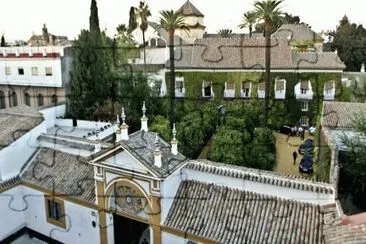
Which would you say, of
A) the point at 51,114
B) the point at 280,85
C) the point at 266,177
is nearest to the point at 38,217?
the point at 51,114

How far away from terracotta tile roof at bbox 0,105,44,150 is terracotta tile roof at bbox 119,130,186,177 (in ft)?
12.6

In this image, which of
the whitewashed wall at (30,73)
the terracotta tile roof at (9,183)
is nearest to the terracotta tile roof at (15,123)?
the terracotta tile roof at (9,183)

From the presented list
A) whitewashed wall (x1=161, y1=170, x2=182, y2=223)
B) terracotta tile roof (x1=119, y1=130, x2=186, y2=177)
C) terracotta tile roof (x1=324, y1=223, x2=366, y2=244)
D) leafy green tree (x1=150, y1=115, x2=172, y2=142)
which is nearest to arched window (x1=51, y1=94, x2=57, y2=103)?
leafy green tree (x1=150, y1=115, x2=172, y2=142)

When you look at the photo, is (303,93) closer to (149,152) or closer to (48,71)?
(48,71)

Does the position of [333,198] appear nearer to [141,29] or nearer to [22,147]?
[22,147]

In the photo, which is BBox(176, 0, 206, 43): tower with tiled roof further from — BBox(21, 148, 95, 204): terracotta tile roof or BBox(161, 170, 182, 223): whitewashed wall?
BBox(161, 170, 182, 223): whitewashed wall

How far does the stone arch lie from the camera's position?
7.90 metres

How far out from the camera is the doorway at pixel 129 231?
28.9 ft

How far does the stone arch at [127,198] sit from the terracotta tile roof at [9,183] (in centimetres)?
306

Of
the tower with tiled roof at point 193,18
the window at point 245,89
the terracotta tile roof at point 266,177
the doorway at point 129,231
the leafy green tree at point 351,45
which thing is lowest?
the doorway at point 129,231

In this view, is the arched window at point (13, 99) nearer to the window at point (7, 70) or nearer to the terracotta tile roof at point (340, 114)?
the window at point (7, 70)

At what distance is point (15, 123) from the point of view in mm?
10562

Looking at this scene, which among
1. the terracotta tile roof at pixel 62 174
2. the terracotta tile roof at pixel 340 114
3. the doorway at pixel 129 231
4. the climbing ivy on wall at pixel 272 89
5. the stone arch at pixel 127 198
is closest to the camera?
the stone arch at pixel 127 198

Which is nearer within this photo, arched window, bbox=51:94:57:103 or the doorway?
the doorway
